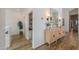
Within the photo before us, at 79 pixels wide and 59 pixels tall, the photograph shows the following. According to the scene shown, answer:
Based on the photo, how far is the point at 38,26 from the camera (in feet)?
7.84

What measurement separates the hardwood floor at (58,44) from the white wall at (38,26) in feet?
0.28

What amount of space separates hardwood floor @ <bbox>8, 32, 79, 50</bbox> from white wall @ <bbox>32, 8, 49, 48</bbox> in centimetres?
9

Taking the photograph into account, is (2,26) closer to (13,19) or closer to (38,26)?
(13,19)

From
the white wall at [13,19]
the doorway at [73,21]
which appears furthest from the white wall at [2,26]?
the doorway at [73,21]

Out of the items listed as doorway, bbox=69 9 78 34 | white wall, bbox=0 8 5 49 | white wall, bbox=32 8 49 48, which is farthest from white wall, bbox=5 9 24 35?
doorway, bbox=69 9 78 34

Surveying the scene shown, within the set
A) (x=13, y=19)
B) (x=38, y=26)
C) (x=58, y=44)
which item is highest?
(x=13, y=19)

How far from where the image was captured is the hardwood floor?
236cm

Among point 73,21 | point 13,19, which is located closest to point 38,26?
point 13,19

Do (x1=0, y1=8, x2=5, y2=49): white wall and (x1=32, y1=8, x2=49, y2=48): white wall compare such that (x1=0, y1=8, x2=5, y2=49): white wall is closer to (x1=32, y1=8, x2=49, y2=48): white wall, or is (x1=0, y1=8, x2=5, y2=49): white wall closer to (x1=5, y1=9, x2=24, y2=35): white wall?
(x1=5, y1=9, x2=24, y2=35): white wall

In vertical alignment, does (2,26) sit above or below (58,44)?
above

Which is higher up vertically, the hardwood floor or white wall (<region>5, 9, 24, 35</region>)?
white wall (<region>5, 9, 24, 35</region>)

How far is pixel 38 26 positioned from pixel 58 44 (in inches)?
18.1

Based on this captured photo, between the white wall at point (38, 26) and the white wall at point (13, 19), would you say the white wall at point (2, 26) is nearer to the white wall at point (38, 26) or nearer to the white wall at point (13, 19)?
the white wall at point (13, 19)

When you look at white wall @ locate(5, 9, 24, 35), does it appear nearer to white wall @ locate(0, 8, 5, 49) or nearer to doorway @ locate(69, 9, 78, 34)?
white wall @ locate(0, 8, 5, 49)
